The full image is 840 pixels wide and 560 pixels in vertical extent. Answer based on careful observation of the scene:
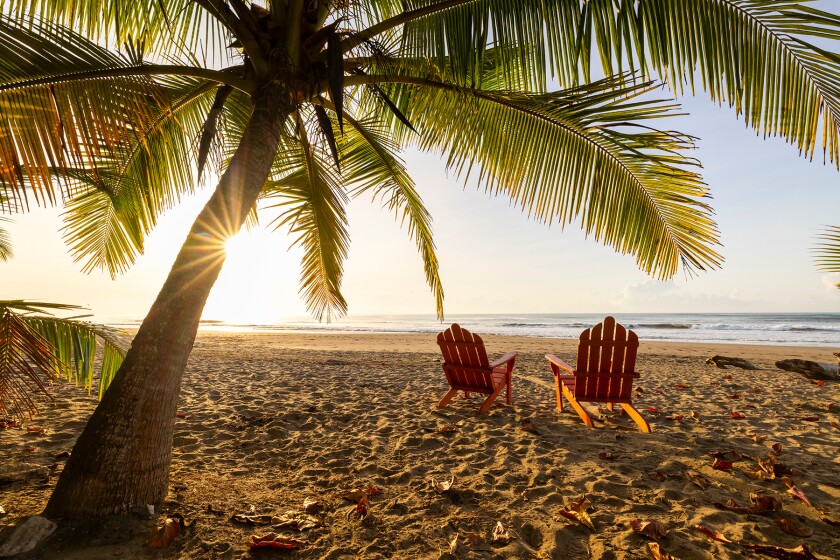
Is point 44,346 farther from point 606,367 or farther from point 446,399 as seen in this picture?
point 606,367

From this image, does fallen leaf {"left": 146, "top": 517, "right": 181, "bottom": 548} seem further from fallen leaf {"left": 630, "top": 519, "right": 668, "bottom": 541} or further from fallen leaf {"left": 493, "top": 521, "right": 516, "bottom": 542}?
fallen leaf {"left": 630, "top": 519, "right": 668, "bottom": 541}

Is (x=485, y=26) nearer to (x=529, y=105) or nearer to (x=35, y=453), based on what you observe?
(x=529, y=105)

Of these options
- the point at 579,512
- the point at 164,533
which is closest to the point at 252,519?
the point at 164,533

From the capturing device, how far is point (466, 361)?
4.35 m

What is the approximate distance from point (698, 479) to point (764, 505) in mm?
359

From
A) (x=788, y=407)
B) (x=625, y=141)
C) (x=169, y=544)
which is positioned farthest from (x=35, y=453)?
(x=788, y=407)

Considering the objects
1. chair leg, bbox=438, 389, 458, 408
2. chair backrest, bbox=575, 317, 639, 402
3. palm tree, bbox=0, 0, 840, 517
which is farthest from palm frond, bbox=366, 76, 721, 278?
chair leg, bbox=438, 389, 458, 408

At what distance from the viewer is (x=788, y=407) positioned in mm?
4629

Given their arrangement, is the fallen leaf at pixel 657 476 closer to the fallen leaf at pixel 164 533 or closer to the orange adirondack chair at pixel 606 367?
the orange adirondack chair at pixel 606 367

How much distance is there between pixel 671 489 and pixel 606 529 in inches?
28.5

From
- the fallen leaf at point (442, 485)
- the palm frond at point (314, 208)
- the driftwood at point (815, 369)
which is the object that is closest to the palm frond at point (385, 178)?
the palm frond at point (314, 208)

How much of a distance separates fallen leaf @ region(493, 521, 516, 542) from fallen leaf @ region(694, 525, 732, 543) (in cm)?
93

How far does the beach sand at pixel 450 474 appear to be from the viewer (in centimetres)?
187

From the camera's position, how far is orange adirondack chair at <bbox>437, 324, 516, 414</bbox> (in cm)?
420
